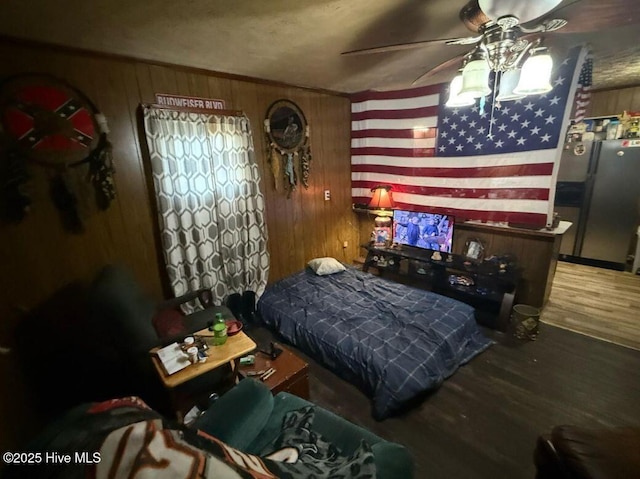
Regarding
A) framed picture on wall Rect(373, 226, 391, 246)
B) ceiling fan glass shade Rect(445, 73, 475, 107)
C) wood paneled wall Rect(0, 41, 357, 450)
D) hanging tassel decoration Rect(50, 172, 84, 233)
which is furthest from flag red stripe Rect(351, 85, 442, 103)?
hanging tassel decoration Rect(50, 172, 84, 233)

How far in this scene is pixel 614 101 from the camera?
12.7 ft

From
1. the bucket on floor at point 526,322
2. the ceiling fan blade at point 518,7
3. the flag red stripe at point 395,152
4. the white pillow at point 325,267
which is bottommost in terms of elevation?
the bucket on floor at point 526,322

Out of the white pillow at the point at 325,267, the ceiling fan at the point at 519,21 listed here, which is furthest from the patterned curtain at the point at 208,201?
the ceiling fan at the point at 519,21

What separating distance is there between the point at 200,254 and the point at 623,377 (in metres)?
3.45

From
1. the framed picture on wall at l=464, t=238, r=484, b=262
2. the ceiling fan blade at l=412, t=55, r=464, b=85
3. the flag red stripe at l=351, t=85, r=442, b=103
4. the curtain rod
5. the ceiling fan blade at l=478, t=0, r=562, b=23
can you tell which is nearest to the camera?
the ceiling fan blade at l=478, t=0, r=562, b=23

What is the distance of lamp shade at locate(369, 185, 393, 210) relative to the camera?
3637mm

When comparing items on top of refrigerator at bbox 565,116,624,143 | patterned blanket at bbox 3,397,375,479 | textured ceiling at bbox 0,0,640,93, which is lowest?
patterned blanket at bbox 3,397,375,479

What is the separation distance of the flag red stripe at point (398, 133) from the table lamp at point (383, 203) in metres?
0.62

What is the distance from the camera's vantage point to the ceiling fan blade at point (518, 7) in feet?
3.37

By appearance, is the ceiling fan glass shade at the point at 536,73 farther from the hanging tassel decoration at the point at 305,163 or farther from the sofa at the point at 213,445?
the hanging tassel decoration at the point at 305,163

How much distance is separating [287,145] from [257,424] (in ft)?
8.78

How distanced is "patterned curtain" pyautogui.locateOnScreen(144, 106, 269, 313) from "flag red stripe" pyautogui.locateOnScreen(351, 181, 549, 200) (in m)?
1.79

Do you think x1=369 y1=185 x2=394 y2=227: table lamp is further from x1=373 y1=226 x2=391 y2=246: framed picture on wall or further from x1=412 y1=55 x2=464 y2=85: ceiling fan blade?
x1=412 y1=55 x2=464 y2=85: ceiling fan blade

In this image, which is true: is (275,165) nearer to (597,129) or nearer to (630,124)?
(597,129)
